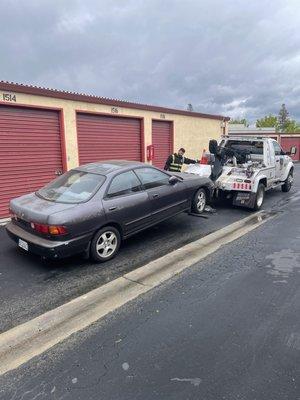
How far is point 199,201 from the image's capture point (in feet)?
25.1

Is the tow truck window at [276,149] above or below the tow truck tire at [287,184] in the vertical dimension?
above

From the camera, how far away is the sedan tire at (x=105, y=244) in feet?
16.6

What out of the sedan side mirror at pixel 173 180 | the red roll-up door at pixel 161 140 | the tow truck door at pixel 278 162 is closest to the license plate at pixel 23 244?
the sedan side mirror at pixel 173 180

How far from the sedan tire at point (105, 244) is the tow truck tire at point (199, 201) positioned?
103 inches

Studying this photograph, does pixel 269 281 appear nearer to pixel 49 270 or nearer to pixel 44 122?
pixel 49 270

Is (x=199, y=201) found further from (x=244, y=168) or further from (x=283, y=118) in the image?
(x=283, y=118)

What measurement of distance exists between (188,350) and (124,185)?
10.5 feet

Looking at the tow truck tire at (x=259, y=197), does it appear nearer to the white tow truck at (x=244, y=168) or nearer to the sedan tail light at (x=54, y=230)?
the white tow truck at (x=244, y=168)

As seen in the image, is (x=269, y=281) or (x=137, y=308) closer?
(x=137, y=308)

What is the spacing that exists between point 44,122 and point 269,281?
7.46 meters

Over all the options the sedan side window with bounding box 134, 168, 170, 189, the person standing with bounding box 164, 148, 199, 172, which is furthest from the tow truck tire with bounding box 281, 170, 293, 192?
the sedan side window with bounding box 134, 168, 170, 189

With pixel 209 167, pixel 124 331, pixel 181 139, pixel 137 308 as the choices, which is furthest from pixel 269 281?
pixel 181 139

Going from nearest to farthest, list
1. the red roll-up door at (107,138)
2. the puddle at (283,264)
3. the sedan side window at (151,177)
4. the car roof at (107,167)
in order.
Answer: the puddle at (283,264)
the car roof at (107,167)
the sedan side window at (151,177)
the red roll-up door at (107,138)

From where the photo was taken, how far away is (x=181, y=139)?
594 inches
